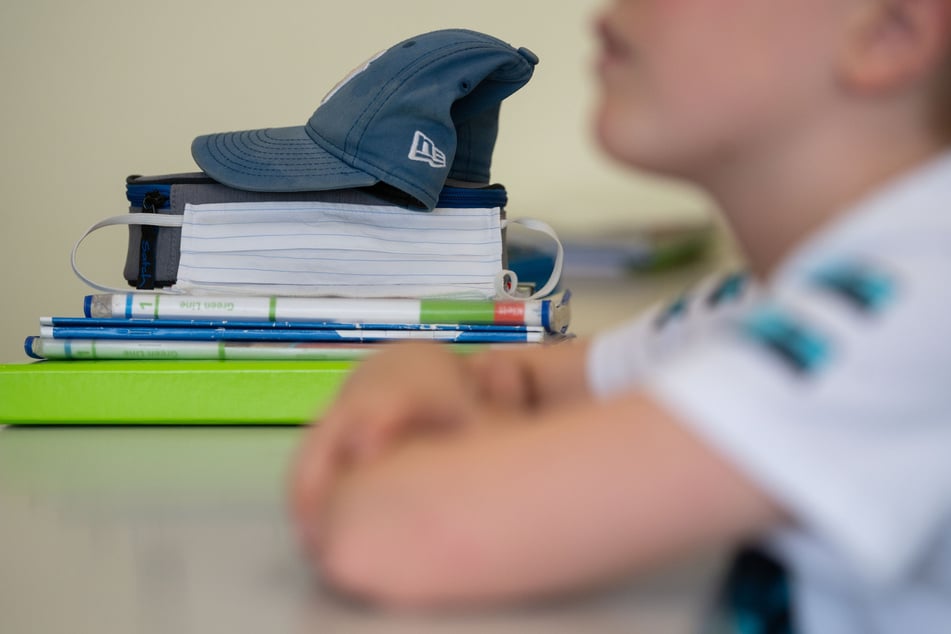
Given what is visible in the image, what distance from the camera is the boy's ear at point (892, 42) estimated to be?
0.54m

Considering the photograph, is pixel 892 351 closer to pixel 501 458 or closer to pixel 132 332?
pixel 501 458

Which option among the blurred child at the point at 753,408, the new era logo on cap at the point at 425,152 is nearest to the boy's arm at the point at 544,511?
the blurred child at the point at 753,408

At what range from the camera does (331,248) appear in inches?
44.0

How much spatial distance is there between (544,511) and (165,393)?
1.92 ft

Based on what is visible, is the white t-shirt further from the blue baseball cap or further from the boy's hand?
the blue baseball cap

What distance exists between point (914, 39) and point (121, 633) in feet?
1.54

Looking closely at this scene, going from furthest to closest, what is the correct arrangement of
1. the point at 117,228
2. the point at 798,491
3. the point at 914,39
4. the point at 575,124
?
the point at 575,124 → the point at 117,228 → the point at 914,39 → the point at 798,491

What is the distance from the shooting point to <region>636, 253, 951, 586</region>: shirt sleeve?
0.43 meters

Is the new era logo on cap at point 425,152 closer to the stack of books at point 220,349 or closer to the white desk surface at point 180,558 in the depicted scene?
the stack of books at point 220,349

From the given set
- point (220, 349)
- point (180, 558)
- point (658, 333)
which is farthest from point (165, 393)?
point (658, 333)

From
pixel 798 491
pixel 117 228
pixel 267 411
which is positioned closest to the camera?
pixel 798 491

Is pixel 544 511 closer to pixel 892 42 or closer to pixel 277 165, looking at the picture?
A: pixel 892 42

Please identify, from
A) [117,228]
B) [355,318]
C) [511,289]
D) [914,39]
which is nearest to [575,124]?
[117,228]

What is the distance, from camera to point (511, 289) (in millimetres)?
1154
